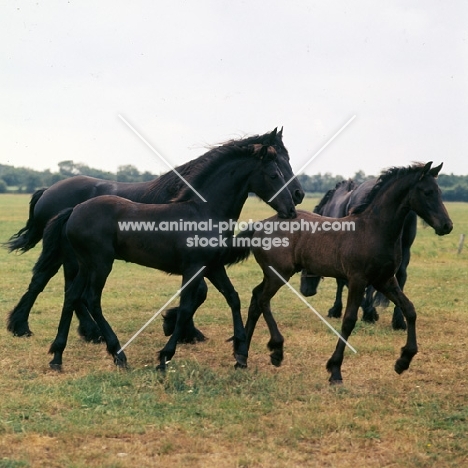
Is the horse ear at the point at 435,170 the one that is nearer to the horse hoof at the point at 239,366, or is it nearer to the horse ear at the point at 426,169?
the horse ear at the point at 426,169

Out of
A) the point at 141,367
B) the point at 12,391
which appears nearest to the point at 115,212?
the point at 141,367

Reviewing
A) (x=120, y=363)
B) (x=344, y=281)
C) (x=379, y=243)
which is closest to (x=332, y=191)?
(x=344, y=281)

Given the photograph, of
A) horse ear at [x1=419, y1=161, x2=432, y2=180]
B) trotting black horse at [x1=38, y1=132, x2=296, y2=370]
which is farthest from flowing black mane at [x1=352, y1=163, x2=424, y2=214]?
trotting black horse at [x1=38, y1=132, x2=296, y2=370]

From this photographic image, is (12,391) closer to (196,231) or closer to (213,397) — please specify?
(213,397)

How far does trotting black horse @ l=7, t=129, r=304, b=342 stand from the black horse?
5.30ft

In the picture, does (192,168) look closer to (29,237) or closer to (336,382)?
(336,382)

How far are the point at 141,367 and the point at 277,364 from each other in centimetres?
145

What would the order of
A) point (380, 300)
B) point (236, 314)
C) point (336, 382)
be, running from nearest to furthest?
point (336, 382) → point (236, 314) → point (380, 300)

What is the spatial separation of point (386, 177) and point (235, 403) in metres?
2.71

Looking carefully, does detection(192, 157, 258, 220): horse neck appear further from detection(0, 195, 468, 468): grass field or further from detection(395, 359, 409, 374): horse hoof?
detection(395, 359, 409, 374): horse hoof

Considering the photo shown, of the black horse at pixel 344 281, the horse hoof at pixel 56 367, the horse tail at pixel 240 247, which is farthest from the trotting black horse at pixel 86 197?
the black horse at pixel 344 281

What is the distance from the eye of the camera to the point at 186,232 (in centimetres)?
704

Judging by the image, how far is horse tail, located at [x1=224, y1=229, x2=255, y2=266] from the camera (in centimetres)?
762

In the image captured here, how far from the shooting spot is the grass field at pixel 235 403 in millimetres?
4641
